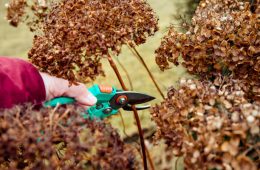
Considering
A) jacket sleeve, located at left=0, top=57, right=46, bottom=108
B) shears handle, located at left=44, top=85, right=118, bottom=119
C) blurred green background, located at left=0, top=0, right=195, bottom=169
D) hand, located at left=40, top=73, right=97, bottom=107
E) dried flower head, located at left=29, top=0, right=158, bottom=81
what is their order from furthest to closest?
blurred green background, located at left=0, top=0, right=195, bottom=169
shears handle, located at left=44, top=85, right=118, bottom=119
hand, located at left=40, top=73, right=97, bottom=107
dried flower head, located at left=29, top=0, right=158, bottom=81
jacket sleeve, located at left=0, top=57, right=46, bottom=108

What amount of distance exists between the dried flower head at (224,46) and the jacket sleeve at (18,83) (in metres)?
0.86

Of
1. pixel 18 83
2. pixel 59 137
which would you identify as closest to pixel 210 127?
pixel 59 137

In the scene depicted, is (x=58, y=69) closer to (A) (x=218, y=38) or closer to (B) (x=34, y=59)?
(B) (x=34, y=59)

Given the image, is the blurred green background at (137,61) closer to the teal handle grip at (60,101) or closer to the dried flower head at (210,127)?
the teal handle grip at (60,101)

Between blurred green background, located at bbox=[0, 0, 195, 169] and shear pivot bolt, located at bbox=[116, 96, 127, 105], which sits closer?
shear pivot bolt, located at bbox=[116, 96, 127, 105]

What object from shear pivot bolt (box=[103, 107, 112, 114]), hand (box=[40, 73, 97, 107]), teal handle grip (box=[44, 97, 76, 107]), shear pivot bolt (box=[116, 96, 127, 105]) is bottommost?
shear pivot bolt (box=[103, 107, 112, 114])

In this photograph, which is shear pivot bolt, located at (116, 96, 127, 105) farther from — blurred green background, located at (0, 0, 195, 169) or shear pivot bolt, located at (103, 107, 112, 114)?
blurred green background, located at (0, 0, 195, 169)

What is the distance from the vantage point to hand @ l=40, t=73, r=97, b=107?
7.47ft

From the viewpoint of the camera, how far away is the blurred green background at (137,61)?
5.60m

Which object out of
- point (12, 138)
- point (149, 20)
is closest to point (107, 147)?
point (12, 138)

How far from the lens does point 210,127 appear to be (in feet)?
5.04

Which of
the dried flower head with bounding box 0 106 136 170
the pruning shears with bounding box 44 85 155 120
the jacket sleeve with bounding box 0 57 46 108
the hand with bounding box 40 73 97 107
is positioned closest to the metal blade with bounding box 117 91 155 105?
the pruning shears with bounding box 44 85 155 120

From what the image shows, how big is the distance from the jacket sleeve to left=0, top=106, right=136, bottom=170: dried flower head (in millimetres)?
392

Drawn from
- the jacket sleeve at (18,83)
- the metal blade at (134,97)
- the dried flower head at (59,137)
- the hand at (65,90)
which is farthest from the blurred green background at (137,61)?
the dried flower head at (59,137)
